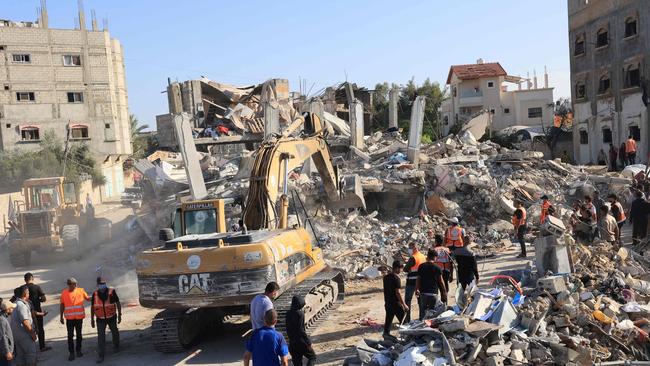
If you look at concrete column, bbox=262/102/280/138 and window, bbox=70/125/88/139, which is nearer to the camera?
concrete column, bbox=262/102/280/138

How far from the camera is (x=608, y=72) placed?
30.7 metres

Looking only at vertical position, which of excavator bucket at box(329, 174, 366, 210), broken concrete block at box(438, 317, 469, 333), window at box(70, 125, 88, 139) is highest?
window at box(70, 125, 88, 139)

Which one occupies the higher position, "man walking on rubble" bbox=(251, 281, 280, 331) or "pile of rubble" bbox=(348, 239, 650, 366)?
"man walking on rubble" bbox=(251, 281, 280, 331)

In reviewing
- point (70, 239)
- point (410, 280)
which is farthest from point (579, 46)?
point (410, 280)

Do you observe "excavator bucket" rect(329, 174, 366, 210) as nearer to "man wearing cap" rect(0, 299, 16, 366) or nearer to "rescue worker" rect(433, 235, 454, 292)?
"rescue worker" rect(433, 235, 454, 292)

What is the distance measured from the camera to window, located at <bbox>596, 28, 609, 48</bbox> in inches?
1211

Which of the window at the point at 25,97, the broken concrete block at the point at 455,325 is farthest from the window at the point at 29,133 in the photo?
the broken concrete block at the point at 455,325

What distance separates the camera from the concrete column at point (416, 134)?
69.3 ft

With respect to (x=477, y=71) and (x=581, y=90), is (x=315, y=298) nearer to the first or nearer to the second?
(x=581, y=90)

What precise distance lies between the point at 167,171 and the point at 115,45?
2848 centimetres

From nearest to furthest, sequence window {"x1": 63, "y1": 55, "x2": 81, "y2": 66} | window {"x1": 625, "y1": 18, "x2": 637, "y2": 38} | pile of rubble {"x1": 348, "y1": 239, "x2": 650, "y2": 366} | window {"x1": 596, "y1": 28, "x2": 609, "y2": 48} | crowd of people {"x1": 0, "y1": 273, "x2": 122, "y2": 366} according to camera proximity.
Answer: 1. pile of rubble {"x1": 348, "y1": 239, "x2": 650, "y2": 366}
2. crowd of people {"x1": 0, "y1": 273, "x2": 122, "y2": 366}
3. window {"x1": 625, "y1": 18, "x2": 637, "y2": 38}
4. window {"x1": 596, "y1": 28, "x2": 609, "y2": 48}
5. window {"x1": 63, "y1": 55, "x2": 81, "y2": 66}

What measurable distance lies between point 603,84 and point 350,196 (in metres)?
19.7

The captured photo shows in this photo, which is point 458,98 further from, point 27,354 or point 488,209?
point 27,354

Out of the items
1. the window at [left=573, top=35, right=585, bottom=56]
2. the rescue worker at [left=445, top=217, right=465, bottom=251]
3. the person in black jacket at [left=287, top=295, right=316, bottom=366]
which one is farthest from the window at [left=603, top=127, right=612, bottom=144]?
the person in black jacket at [left=287, top=295, right=316, bottom=366]
